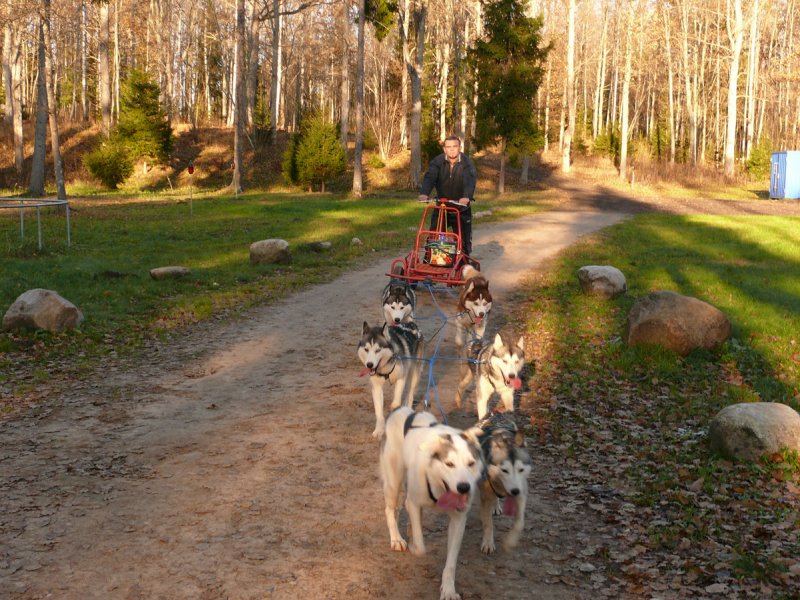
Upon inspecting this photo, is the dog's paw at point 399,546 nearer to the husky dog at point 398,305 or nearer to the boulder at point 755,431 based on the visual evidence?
the boulder at point 755,431

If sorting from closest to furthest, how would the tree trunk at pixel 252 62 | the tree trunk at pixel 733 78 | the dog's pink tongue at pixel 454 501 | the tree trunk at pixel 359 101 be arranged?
the dog's pink tongue at pixel 454 501, the tree trunk at pixel 359 101, the tree trunk at pixel 252 62, the tree trunk at pixel 733 78

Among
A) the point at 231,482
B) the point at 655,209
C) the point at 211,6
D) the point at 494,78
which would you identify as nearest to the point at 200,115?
the point at 211,6

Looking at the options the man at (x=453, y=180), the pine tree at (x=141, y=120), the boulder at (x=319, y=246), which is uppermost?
the pine tree at (x=141, y=120)

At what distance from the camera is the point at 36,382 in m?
8.93

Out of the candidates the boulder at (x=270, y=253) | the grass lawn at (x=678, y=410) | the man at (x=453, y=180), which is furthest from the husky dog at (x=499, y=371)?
the boulder at (x=270, y=253)

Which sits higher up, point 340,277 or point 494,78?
point 494,78

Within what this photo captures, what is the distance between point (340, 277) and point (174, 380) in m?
7.16

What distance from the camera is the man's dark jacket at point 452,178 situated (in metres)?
12.4

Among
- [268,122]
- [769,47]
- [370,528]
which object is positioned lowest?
[370,528]

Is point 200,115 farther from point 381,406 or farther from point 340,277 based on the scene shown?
point 381,406

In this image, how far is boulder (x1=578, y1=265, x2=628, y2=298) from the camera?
45.2 ft

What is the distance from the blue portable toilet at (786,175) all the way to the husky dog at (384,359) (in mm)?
38511

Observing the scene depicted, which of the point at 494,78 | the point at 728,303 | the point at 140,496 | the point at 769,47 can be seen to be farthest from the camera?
the point at 769,47

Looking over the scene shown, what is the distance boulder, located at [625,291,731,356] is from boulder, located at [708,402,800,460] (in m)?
3.06
